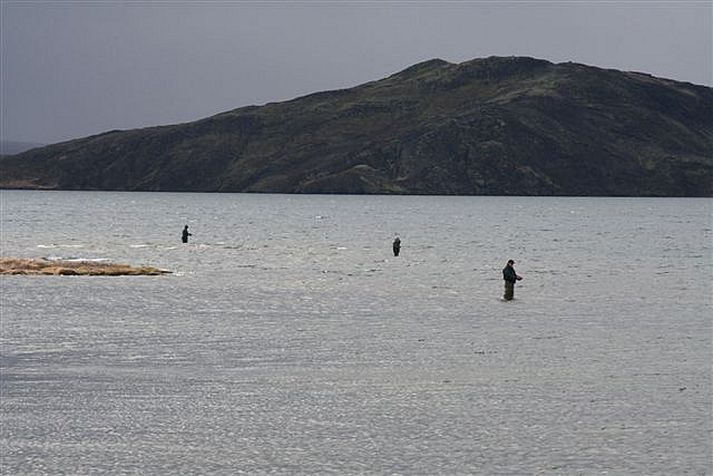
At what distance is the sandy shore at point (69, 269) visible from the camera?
69.7m

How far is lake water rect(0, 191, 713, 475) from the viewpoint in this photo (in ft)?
77.7

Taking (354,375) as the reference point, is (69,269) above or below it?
below

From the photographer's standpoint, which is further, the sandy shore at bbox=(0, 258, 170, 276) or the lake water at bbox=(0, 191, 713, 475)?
the sandy shore at bbox=(0, 258, 170, 276)

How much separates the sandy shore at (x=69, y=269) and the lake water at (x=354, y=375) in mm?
2022

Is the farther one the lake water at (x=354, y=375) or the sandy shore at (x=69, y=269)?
the sandy shore at (x=69, y=269)

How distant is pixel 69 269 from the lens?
7031 cm

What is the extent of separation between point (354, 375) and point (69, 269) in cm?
4086

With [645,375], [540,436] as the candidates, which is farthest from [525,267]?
[540,436]

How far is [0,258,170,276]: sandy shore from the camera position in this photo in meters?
69.7

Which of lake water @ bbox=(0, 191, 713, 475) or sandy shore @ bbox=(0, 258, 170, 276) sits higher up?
lake water @ bbox=(0, 191, 713, 475)

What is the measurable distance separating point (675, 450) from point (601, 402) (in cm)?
498

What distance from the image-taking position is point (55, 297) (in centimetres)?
5631

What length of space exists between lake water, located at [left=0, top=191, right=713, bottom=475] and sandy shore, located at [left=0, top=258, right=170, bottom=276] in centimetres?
202

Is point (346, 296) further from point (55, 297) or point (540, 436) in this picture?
point (540, 436)
